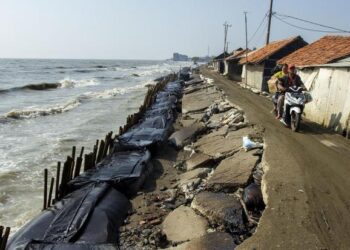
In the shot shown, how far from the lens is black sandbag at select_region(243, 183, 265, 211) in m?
7.12

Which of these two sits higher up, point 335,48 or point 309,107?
point 335,48

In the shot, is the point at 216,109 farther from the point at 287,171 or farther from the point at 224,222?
the point at 224,222

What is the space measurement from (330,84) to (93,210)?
29.8 ft

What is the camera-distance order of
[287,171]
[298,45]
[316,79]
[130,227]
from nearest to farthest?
[130,227]
[287,171]
[316,79]
[298,45]

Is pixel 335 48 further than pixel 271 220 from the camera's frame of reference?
Yes

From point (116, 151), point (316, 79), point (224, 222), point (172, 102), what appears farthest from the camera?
point (172, 102)

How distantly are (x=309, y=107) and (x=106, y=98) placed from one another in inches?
1001

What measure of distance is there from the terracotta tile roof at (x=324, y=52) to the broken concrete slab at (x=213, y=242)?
10823 mm

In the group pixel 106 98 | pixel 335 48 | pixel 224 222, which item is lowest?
pixel 106 98

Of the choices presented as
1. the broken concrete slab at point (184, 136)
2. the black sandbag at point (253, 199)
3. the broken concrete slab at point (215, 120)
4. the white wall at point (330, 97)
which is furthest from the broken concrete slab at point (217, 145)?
the white wall at point (330, 97)

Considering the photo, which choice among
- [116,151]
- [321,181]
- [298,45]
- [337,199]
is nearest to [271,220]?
[337,199]

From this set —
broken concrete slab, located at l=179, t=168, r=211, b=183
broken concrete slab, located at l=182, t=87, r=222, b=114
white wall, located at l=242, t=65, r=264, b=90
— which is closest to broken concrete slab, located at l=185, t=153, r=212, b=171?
broken concrete slab, located at l=179, t=168, r=211, b=183

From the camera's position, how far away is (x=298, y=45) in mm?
28656

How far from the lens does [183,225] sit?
699cm
